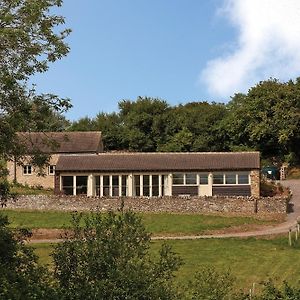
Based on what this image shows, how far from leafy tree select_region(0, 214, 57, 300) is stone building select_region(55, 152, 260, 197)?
29884 mm

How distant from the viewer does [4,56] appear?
13.1 m

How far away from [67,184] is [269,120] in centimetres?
2340

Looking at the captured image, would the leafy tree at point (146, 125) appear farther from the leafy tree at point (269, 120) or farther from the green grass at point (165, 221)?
the green grass at point (165, 221)

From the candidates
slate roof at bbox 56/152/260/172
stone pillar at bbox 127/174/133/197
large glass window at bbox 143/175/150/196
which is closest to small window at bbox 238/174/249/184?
slate roof at bbox 56/152/260/172

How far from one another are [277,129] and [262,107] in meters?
3.06

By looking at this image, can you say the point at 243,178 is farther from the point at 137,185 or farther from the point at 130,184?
the point at 130,184

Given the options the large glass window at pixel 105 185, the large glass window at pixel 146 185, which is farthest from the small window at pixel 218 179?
the large glass window at pixel 105 185

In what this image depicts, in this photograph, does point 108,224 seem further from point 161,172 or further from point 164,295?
point 161,172

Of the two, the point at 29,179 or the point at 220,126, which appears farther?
the point at 220,126

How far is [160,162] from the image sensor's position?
4609cm

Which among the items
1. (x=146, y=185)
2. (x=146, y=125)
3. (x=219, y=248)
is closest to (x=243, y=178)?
(x=146, y=185)

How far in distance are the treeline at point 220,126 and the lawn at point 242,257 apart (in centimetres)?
2720

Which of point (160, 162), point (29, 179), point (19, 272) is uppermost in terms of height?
point (160, 162)

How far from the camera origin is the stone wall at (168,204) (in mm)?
39469
